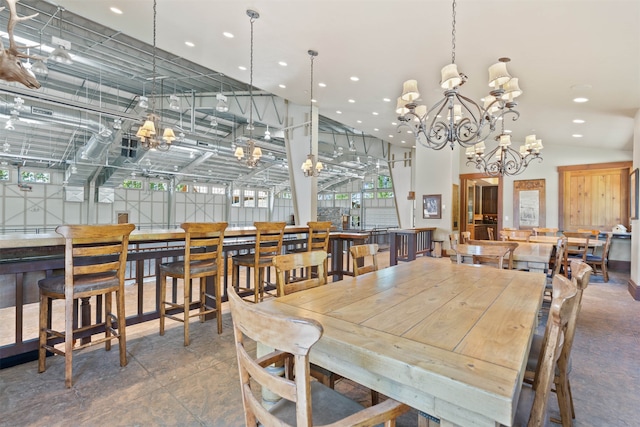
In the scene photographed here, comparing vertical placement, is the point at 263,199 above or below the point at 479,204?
above

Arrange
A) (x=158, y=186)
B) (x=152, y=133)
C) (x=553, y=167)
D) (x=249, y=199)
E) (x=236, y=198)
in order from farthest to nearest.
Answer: (x=249, y=199) < (x=236, y=198) < (x=158, y=186) < (x=553, y=167) < (x=152, y=133)

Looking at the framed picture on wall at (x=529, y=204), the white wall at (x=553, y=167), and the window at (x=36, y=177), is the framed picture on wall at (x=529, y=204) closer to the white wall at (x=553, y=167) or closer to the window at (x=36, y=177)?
the white wall at (x=553, y=167)

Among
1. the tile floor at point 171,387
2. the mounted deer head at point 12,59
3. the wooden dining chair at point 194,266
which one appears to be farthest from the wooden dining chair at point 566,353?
the mounted deer head at point 12,59

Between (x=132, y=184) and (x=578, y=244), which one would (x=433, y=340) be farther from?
(x=132, y=184)

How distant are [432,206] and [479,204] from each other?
154 inches

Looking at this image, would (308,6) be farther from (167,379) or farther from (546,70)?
(167,379)

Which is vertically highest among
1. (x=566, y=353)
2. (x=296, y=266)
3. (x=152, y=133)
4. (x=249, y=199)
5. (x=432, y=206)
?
(x=152, y=133)

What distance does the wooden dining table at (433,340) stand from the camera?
2.60 ft

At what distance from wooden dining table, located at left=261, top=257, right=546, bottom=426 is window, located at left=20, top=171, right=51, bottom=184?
18.7m

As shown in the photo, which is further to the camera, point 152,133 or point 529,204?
point 529,204

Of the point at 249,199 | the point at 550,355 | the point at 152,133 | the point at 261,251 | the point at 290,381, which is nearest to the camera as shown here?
the point at 290,381

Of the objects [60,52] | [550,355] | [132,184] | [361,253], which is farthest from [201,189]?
[550,355]

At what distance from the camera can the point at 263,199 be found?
23.4 metres

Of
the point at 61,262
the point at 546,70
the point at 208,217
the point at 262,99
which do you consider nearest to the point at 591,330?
the point at 546,70
